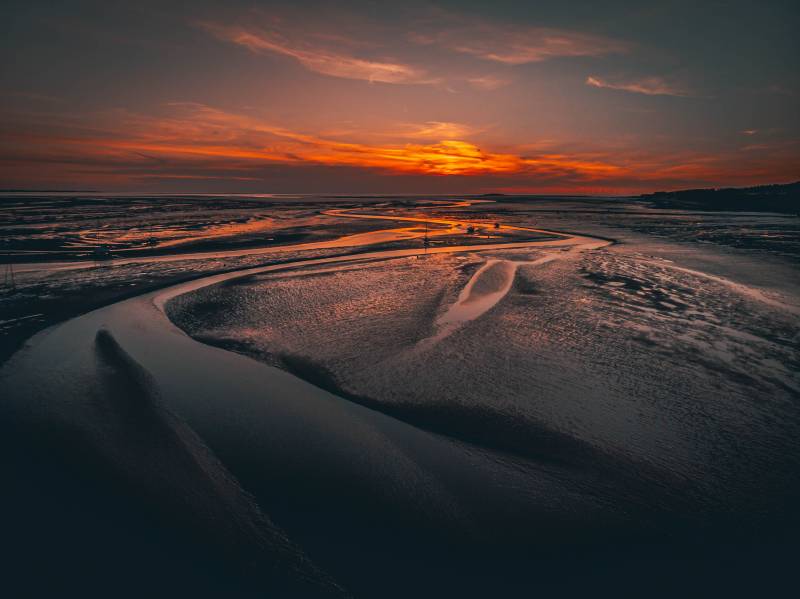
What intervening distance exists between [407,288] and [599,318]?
278 inches

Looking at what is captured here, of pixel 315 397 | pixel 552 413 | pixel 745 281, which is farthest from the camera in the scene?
pixel 745 281

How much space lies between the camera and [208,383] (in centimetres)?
832

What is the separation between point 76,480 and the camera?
5.44m

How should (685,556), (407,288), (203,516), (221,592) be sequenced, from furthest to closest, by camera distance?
(407,288)
(203,516)
(685,556)
(221,592)

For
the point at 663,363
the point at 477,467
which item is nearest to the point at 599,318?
the point at 663,363

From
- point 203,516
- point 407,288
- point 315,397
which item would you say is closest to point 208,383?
point 315,397

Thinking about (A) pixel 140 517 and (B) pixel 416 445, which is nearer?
(A) pixel 140 517

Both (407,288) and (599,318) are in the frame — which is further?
(407,288)

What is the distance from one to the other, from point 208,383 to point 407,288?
951 centimetres

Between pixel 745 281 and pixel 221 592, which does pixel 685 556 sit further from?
pixel 745 281

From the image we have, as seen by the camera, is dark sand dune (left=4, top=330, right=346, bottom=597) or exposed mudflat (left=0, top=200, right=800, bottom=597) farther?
exposed mudflat (left=0, top=200, right=800, bottom=597)

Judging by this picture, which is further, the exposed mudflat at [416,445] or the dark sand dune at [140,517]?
the exposed mudflat at [416,445]

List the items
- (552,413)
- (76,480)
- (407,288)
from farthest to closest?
(407,288) → (552,413) → (76,480)

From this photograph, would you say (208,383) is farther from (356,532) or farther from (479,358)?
(479,358)
